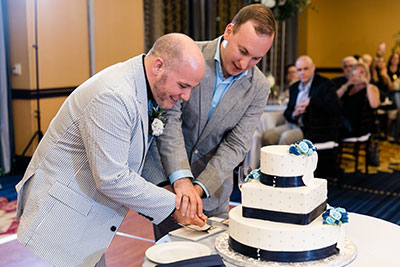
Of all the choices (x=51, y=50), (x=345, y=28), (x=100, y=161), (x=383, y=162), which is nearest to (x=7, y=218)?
(x=51, y=50)

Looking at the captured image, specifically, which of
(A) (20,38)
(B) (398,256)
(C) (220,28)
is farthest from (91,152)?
(C) (220,28)

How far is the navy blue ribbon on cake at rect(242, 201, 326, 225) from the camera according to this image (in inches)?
67.4

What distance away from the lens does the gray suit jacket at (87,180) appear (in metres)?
1.74

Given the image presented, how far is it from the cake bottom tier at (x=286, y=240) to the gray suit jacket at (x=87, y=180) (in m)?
0.35

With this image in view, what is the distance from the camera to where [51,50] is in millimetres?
6484

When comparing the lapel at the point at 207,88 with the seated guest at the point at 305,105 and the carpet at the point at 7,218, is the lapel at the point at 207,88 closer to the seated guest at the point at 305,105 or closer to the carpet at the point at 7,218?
the carpet at the point at 7,218

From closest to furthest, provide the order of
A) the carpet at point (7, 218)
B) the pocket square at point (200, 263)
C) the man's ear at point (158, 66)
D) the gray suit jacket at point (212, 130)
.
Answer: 1. the pocket square at point (200, 263)
2. the man's ear at point (158, 66)
3. the gray suit jacket at point (212, 130)
4. the carpet at point (7, 218)

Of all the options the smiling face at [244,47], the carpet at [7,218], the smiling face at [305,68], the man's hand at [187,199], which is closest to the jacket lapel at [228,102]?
the smiling face at [244,47]

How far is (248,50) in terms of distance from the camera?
213cm

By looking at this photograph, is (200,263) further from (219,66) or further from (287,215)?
(219,66)

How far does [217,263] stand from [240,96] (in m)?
1.01

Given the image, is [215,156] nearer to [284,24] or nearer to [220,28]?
[220,28]

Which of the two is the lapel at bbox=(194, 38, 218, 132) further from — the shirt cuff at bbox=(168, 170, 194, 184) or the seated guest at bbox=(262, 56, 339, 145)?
the seated guest at bbox=(262, 56, 339, 145)

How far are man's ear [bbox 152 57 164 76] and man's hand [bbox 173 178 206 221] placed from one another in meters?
0.50
